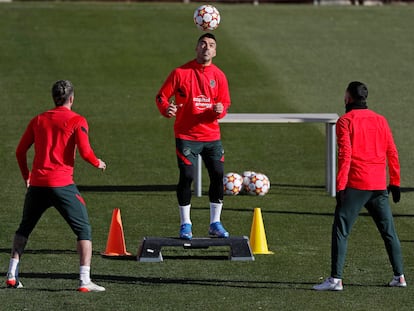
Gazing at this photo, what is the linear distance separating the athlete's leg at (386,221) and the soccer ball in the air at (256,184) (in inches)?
253

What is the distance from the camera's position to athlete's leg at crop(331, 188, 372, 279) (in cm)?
1170

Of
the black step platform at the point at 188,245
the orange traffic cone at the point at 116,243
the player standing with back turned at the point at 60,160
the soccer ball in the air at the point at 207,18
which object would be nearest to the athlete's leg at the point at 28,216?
the player standing with back turned at the point at 60,160

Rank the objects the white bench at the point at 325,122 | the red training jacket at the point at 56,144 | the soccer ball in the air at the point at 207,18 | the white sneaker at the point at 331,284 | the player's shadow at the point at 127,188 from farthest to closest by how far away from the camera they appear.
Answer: the player's shadow at the point at 127,188 < the white bench at the point at 325,122 < the soccer ball in the air at the point at 207,18 < the white sneaker at the point at 331,284 < the red training jacket at the point at 56,144

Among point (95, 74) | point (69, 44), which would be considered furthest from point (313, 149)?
point (69, 44)

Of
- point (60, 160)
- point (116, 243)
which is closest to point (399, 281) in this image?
point (116, 243)

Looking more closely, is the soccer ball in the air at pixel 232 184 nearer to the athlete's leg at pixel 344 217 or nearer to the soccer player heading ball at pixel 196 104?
the soccer player heading ball at pixel 196 104

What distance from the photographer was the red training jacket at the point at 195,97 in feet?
44.8

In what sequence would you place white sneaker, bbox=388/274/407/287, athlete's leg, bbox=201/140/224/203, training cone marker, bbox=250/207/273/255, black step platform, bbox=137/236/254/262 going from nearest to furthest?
white sneaker, bbox=388/274/407/287 → black step platform, bbox=137/236/254/262 → athlete's leg, bbox=201/140/224/203 → training cone marker, bbox=250/207/273/255

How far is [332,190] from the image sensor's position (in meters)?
18.5

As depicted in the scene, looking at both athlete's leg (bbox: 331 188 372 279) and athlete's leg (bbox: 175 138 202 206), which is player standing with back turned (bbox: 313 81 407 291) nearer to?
athlete's leg (bbox: 331 188 372 279)

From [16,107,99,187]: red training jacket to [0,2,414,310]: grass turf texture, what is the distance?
1.15 meters

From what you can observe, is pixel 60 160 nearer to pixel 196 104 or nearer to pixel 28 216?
pixel 28 216

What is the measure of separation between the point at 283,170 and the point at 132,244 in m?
6.73

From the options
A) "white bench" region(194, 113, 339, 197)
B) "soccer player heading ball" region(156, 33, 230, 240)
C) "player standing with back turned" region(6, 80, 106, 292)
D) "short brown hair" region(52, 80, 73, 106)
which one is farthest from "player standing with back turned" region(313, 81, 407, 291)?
"white bench" region(194, 113, 339, 197)
